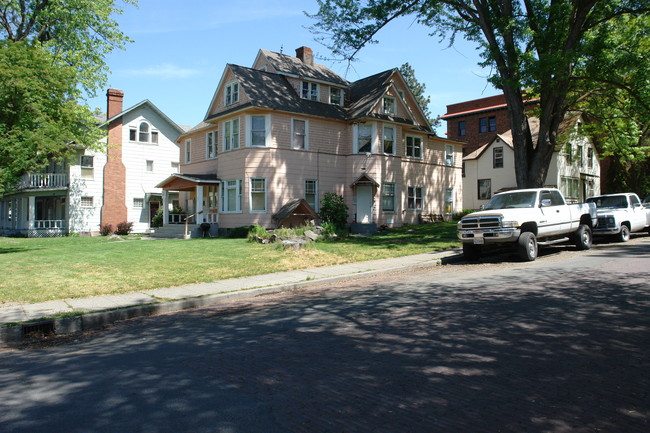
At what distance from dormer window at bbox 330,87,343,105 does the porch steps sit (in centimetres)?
1171

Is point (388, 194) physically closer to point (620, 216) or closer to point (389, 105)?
point (389, 105)

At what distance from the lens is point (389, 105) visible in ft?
96.1

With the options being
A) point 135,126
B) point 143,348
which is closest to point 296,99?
point 135,126

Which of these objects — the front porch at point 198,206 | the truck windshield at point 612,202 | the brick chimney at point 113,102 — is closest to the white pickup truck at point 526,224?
the truck windshield at point 612,202

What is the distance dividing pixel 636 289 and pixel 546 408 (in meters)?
6.14

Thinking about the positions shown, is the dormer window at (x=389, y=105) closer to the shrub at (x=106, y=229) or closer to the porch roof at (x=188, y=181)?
the porch roof at (x=188, y=181)

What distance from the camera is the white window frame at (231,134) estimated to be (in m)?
26.4

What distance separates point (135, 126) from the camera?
36.8 metres

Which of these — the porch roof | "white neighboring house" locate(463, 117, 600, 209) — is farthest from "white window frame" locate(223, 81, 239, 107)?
"white neighboring house" locate(463, 117, 600, 209)

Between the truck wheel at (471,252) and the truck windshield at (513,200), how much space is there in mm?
1466

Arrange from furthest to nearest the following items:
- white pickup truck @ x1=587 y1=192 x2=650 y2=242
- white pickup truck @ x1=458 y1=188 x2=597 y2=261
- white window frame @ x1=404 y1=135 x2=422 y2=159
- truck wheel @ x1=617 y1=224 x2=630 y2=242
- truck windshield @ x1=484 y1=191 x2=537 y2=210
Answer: white window frame @ x1=404 y1=135 x2=422 y2=159 → truck wheel @ x1=617 y1=224 x2=630 y2=242 → white pickup truck @ x1=587 y1=192 x2=650 y2=242 → truck windshield @ x1=484 y1=191 x2=537 y2=210 → white pickup truck @ x1=458 y1=188 x2=597 y2=261

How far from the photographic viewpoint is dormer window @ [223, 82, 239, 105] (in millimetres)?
26906

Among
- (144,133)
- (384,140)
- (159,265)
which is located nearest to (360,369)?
(159,265)

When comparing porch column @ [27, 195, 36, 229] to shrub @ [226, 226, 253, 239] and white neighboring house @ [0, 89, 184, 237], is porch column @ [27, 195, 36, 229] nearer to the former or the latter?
white neighboring house @ [0, 89, 184, 237]
